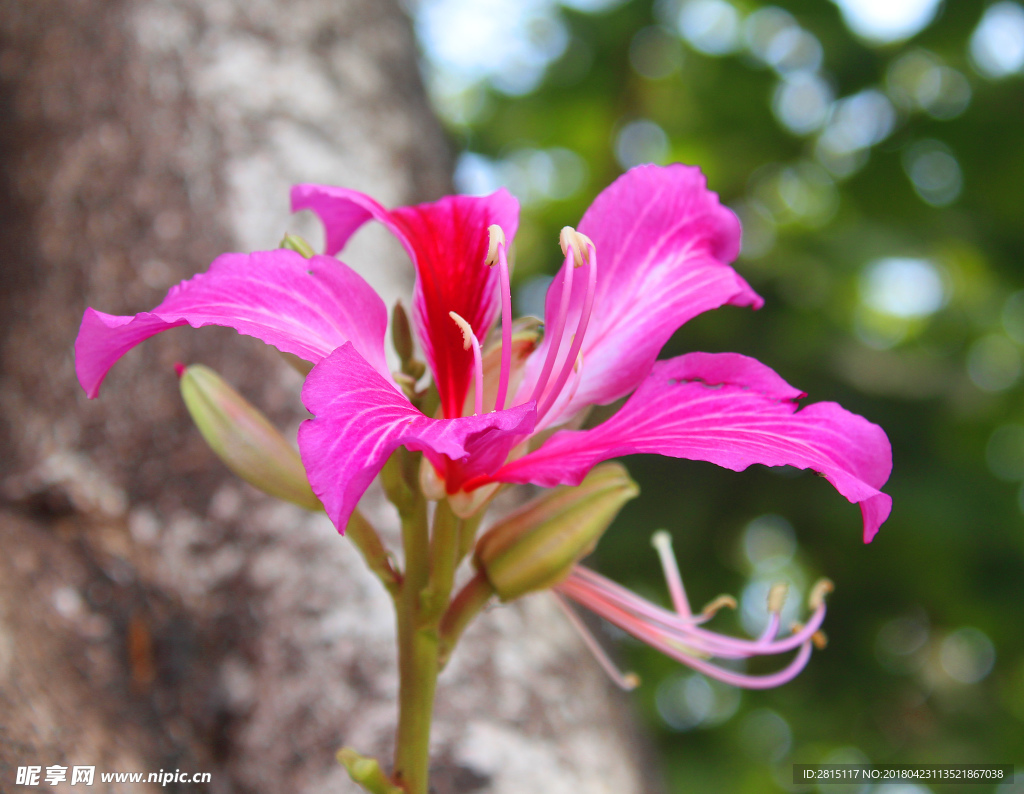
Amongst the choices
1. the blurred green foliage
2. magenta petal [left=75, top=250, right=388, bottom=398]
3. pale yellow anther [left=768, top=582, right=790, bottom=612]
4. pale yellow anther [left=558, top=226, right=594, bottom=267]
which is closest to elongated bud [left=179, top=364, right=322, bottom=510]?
magenta petal [left=75, top=250, right=388, bottom=398]

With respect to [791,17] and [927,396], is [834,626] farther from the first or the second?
[791,17]

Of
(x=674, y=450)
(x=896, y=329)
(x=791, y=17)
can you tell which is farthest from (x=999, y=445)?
(x=674, y=450)

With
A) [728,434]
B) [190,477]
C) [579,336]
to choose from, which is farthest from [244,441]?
[190,477]

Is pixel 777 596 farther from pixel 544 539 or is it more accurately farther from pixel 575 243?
pixel 575 243

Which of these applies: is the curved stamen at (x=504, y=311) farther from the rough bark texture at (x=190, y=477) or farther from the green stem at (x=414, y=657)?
the rough bark texture at (x=190, y=477)

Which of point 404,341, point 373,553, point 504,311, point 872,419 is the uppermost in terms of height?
point 504,311

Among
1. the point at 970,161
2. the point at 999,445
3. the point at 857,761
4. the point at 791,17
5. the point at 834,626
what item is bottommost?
the point at 857,761

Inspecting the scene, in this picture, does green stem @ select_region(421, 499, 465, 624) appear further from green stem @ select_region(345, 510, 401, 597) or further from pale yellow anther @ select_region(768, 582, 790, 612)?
pale yellow anther @ select_region(768, 582, 790, 612)
